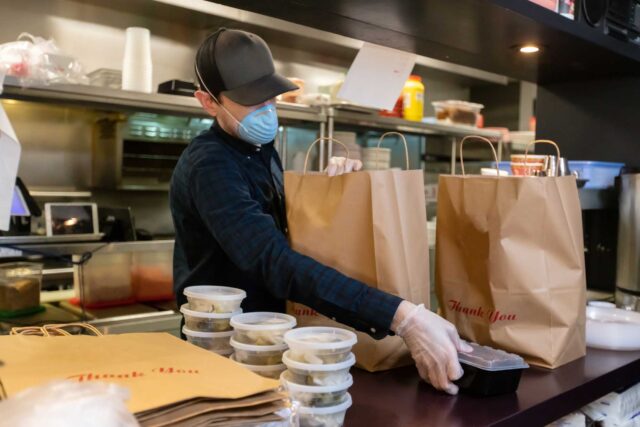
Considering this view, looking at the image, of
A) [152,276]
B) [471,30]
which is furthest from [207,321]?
[152,276]

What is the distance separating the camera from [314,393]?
0.85 metres

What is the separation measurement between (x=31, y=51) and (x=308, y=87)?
6.68ft

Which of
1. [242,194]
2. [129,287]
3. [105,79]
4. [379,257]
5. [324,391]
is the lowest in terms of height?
[129,287]

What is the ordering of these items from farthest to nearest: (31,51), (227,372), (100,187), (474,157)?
(474,157)
(100,187)
(31,51)
(227,372)

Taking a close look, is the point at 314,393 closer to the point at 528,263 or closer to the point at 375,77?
the point at 528,263

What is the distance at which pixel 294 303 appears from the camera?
1248mm

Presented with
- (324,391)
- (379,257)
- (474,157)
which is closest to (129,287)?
(379,257)

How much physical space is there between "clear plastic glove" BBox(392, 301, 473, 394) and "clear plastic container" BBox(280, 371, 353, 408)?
9.2 inches

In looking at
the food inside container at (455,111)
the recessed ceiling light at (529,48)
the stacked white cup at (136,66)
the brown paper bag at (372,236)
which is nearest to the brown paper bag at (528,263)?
the brown paper bag at (372,236)

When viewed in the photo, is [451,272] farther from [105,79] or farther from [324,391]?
[105,79]

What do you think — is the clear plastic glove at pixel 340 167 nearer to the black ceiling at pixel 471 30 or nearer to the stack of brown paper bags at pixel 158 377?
the black ceiling at pixel 471 30

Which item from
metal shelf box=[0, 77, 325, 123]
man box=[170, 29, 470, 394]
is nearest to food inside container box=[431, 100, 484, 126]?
metal shelf box=[0, 77, 325, 123]

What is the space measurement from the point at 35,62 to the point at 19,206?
0.56m

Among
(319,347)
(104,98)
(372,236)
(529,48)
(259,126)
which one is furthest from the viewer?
(104,98)
